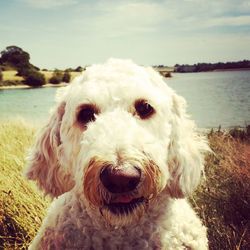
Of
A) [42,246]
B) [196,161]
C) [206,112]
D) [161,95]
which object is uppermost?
[161,95]

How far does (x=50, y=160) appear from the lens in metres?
3.32

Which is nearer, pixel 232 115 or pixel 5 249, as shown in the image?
pixel 5 249

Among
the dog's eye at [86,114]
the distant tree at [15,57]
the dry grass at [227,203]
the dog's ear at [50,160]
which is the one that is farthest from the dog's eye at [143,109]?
the distant tree at [15,57]

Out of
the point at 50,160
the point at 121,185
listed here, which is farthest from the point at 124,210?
the point at 50,160

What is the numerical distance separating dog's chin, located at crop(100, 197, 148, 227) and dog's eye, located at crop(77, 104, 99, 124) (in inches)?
24.7

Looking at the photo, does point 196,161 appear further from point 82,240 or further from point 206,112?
point 206,112

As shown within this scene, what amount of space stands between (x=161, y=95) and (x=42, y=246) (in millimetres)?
1277

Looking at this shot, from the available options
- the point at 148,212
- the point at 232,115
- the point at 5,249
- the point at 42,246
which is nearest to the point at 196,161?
the point at 148,212

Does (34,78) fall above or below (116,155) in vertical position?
below

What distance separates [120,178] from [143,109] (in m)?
0.76

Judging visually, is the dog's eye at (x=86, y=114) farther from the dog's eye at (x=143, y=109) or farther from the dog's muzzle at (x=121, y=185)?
the dog's muzzle at (x=121, y=185)

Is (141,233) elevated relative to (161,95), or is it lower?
lower

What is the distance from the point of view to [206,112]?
17594mm

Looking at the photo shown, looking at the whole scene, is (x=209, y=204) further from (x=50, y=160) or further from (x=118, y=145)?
(x=118, y=145)
